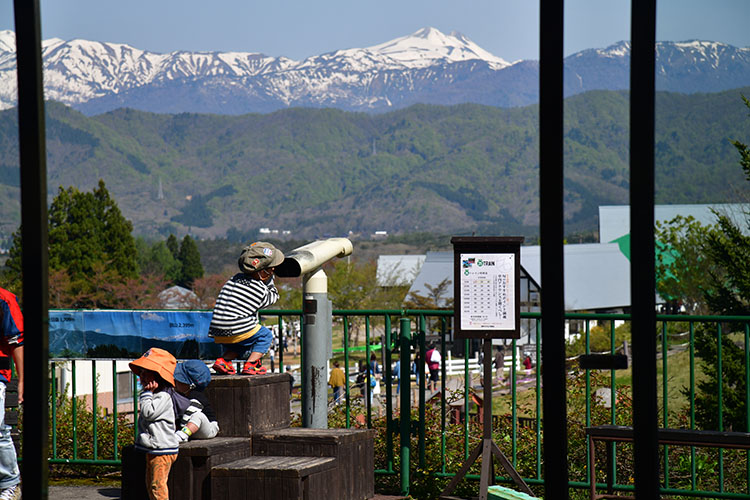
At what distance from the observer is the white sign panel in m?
6.52

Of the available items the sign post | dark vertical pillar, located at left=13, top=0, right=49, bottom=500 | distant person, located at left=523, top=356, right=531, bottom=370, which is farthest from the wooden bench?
distant person, located at left=523, top=356, right=531, bottom=370

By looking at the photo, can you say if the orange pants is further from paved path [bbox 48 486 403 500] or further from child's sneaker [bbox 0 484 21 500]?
paved path [bbox 48 486 403 500]

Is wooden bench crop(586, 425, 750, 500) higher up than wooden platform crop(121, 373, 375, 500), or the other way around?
wooden bench crop(586, 425, 750, 500)

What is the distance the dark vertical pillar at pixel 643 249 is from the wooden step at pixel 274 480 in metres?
3.45

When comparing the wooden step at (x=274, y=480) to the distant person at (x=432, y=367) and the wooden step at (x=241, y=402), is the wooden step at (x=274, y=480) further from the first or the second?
the distant person at (x=432, y=367)

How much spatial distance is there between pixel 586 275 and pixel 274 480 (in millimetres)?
65162

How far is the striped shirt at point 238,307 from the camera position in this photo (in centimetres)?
677

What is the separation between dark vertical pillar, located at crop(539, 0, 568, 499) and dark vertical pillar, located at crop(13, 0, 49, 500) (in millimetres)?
1403

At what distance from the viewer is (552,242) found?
8.29ft

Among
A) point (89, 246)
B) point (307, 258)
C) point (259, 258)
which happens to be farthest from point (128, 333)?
point (89, 246)

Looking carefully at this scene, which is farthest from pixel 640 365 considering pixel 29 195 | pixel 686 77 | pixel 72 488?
pixel 72 488

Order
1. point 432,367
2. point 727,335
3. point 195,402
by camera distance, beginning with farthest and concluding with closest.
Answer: point 432,367 → point 727,335 → point 195,402

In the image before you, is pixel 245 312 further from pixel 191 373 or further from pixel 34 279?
pixel 34 279

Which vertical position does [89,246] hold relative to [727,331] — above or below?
above
